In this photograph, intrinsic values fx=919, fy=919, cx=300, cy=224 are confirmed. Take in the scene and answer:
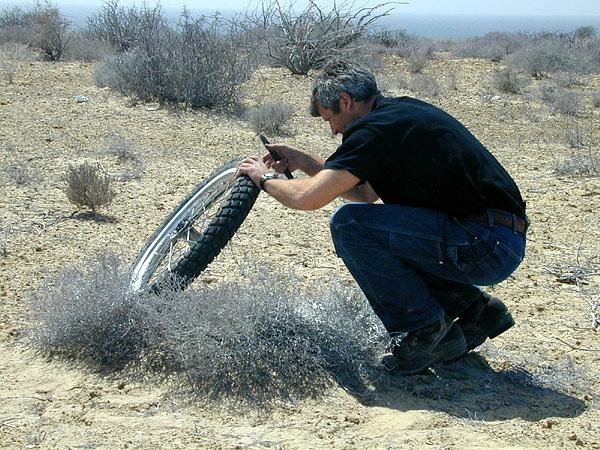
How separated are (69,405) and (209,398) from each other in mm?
570

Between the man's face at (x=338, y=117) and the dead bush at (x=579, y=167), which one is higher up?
the man's face at (x=338, y=117)

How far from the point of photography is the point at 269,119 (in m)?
10.6

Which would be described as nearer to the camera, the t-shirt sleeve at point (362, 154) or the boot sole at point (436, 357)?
the t-shirt sleeve at point (362, 154)

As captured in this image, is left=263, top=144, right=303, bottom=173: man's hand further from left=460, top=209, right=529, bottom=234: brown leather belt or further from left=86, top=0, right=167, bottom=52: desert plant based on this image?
left=86, top=0, right=167, bottom=52: desert plant

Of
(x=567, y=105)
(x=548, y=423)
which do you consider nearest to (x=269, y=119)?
(x=567, y=105)

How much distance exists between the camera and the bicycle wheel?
14.0ft

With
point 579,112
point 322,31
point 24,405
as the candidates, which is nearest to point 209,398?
point 24,405

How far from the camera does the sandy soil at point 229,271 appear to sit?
3.58m

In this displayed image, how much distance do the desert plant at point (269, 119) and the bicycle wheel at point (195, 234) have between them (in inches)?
204

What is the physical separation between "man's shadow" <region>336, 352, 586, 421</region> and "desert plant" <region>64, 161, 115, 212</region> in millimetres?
3262

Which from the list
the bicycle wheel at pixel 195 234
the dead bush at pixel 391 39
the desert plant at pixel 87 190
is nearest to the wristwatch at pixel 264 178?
the bicycle wheel at pixel 195 234

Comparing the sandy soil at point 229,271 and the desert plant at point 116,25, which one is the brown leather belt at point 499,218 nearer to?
the sandy soil at point 229,271

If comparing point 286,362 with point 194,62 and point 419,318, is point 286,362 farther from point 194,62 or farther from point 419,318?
point 194,62

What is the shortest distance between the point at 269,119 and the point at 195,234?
5.76 meters
